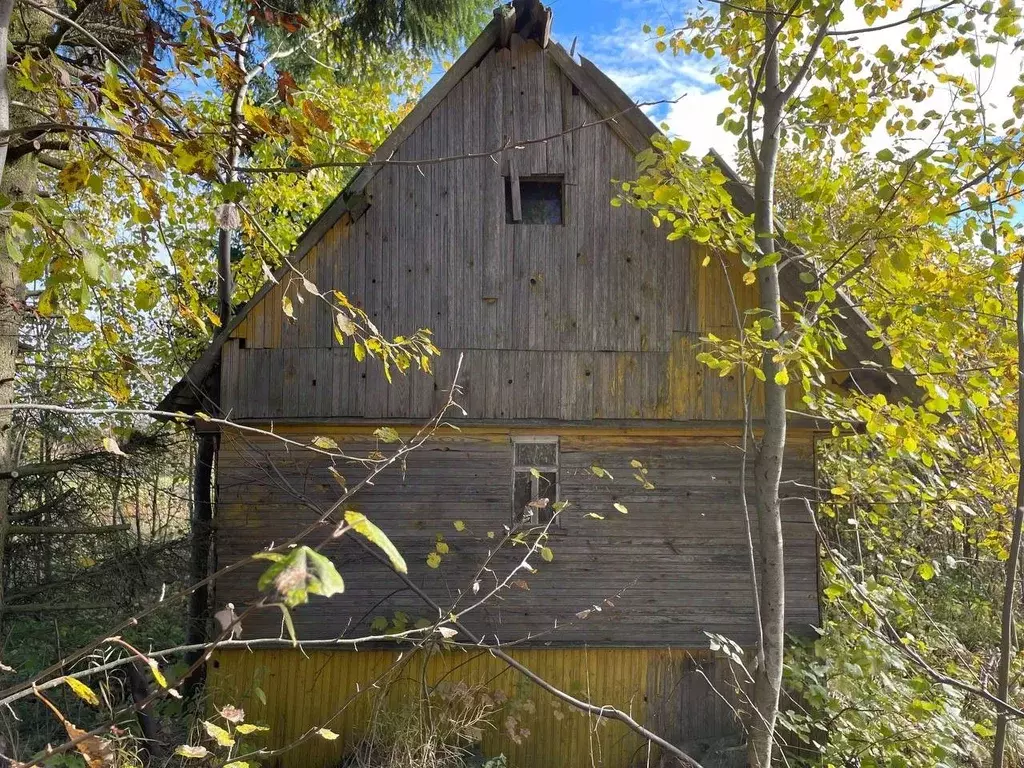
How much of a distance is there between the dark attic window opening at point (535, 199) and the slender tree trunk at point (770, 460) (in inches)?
118

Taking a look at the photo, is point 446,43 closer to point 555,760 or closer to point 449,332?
point 449,332

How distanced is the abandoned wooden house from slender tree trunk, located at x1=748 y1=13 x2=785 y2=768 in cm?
245

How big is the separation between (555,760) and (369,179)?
20.5ft

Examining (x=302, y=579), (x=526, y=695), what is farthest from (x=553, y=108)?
(x=302, y=579)

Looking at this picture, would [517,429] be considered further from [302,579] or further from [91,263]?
[302,579]

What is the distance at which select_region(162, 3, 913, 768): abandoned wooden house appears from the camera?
7.62 metres

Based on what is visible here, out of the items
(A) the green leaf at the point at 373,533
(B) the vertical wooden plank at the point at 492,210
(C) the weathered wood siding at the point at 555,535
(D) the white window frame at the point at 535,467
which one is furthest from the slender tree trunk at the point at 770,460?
(A) the green leaf at the point at 373,533

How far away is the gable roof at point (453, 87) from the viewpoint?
297 inches

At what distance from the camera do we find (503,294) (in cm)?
784

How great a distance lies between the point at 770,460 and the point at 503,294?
354 centimetres

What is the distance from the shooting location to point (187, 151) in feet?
10.2

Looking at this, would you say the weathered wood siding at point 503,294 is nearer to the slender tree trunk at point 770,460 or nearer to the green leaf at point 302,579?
the slender tree trunk at point 770,460

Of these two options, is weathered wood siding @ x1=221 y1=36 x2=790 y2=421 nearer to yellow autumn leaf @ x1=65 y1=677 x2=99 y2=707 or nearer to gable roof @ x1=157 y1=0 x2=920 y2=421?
gable roof @ x1=157 y1=0 x2=920 y2=421

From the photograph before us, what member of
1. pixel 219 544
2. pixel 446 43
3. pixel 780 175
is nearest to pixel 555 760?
pixel 219 544
